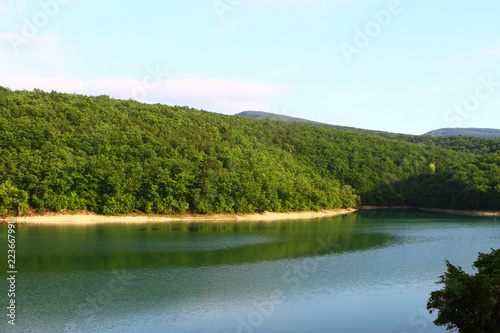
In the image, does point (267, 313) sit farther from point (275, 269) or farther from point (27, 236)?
point (27, 236)

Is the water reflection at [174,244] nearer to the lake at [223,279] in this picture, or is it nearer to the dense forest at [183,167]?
the lake at [223,279]

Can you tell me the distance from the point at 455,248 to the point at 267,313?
2618 centimetres

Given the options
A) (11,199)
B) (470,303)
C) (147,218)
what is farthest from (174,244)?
(470,303)

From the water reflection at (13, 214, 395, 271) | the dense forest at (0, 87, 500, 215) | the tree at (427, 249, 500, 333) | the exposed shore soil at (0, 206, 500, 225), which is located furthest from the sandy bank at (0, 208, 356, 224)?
the tree at (427, 249, 500, 333)

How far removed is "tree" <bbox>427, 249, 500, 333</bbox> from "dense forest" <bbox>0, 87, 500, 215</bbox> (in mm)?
47393

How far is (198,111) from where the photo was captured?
100m

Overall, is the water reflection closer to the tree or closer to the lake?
the lake

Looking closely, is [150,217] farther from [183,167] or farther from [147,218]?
[183,167]

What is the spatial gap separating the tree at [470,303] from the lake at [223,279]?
3.01 metres

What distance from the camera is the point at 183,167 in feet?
212

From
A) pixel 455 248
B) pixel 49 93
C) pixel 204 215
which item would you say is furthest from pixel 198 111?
pixel 455 248

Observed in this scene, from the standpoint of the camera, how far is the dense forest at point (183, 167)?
5716 cm

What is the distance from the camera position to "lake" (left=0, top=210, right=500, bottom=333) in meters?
19.8

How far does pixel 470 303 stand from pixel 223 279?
48.3 feet
